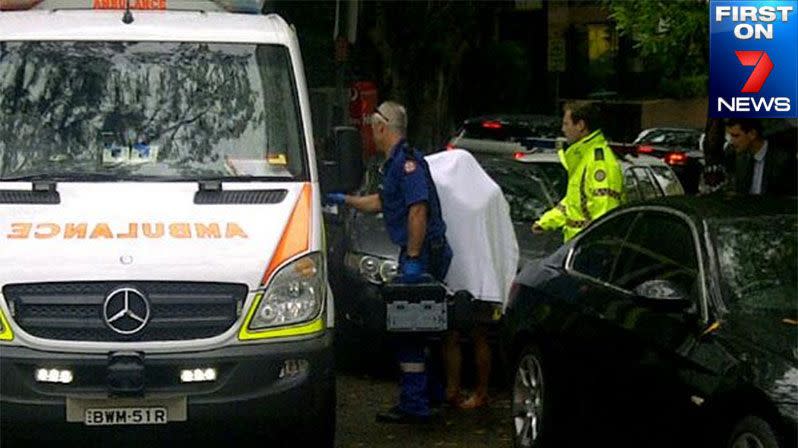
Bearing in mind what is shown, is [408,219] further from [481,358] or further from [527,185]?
[527,185]

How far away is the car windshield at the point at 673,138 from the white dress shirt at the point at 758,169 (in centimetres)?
1572

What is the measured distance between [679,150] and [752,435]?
64.4 ft

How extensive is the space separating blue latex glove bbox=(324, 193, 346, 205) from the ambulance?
498 millimetres

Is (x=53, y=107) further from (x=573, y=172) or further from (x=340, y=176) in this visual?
(x=573, y=172)

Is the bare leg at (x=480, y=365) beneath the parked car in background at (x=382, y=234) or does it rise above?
beneath

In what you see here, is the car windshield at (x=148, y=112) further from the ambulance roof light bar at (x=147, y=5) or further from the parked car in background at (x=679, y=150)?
the parked car in background at (x=679, y=150)

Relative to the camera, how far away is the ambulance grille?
7527 mm

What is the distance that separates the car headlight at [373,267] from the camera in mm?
10828

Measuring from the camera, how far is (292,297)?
775 cm

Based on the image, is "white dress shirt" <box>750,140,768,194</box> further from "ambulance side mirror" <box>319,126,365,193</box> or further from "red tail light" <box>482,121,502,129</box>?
"red tail light" <box>482,121,502,129</box>

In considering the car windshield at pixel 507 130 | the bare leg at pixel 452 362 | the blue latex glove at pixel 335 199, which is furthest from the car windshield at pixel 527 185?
the car windshield at pixel 507 130

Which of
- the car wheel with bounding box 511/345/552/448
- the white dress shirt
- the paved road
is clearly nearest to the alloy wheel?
the car wheel with bounding box 511/345/552/448

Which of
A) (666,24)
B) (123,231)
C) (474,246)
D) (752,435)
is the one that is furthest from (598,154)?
(752,435)

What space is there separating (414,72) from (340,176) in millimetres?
16799
